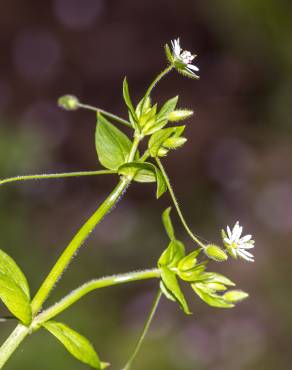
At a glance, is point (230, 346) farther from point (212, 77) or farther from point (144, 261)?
point (212, 77)

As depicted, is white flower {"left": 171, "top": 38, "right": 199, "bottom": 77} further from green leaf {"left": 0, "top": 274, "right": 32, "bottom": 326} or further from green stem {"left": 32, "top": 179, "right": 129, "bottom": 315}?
green leaf {"left": 0, "top": 274, "right": 32, "bottom": 326}

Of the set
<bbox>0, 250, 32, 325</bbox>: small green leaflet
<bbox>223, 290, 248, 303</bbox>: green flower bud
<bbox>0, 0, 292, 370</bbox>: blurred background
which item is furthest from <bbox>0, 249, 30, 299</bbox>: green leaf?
<bbox>0, 0, 292, 370</bbox>: blurred background

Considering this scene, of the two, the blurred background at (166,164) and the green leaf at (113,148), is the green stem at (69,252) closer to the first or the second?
the green leaf at (113,148)

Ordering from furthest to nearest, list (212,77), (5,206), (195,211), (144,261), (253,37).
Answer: (212,77) < (253,37) < (195,211) < (144,261) < (5,206)

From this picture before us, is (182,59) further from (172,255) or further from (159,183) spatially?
(172,255)

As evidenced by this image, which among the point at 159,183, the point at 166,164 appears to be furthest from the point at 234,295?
the point at 166,164

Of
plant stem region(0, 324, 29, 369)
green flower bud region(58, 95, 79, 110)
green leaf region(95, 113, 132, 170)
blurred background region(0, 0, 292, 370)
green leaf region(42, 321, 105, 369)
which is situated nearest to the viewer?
plant stem region(0, 324, 29, 369)

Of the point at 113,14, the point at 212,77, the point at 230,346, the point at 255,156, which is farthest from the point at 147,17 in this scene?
the point at 230,346
